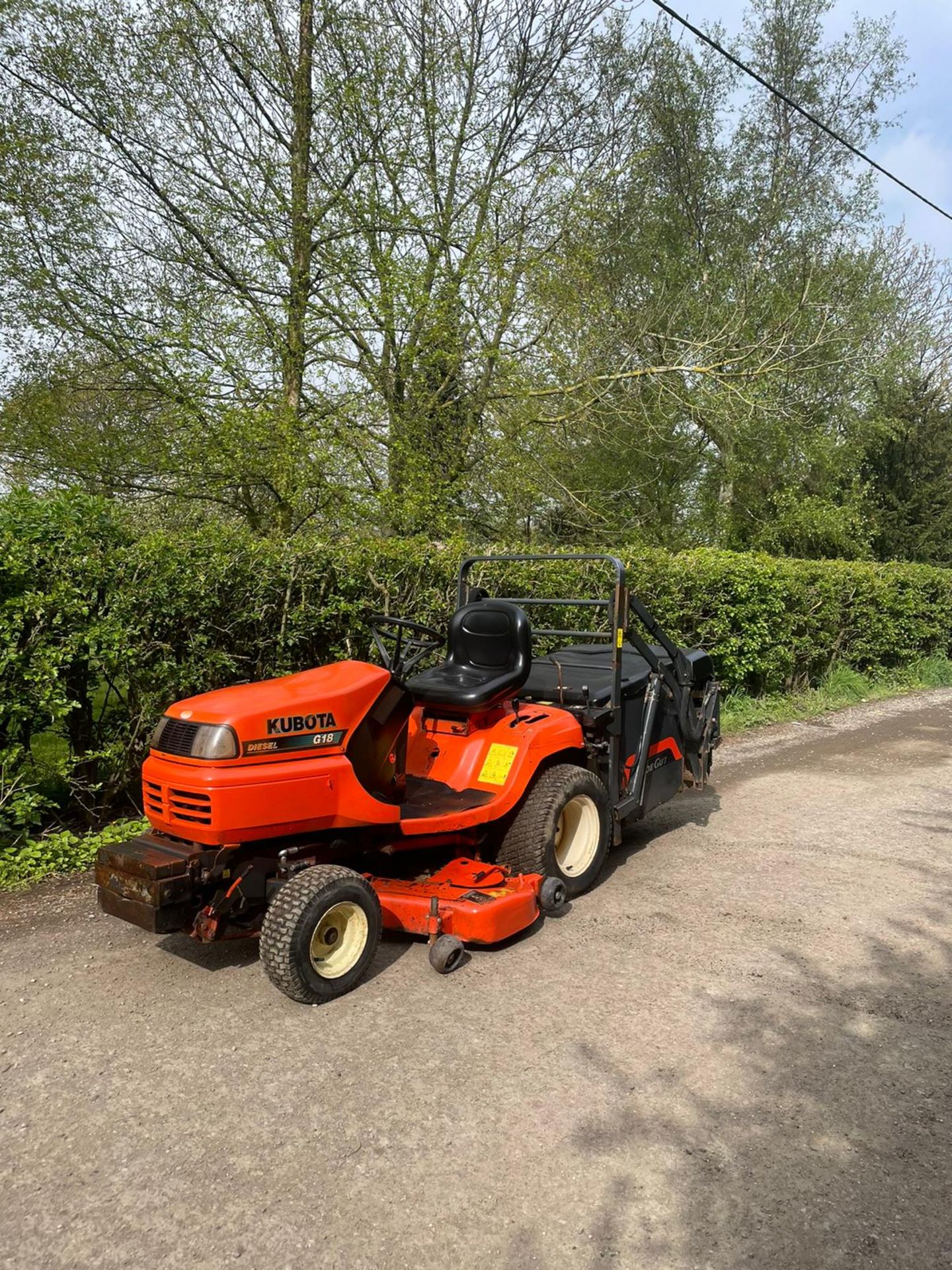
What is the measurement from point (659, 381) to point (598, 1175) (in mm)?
10732

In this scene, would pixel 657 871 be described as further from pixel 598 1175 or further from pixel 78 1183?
pixel 78 1183

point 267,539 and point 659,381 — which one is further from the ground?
point 659,381

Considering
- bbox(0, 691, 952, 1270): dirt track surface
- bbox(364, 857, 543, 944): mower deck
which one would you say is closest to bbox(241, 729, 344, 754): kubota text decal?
bbox(364, 857, 543, 944): mower deck

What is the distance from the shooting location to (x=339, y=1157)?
100 inches

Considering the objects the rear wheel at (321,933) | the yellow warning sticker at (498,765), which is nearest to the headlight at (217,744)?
the rear wheel at (321,933)

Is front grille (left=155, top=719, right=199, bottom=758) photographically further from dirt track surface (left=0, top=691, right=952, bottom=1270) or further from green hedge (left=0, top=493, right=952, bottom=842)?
green hedge (left=0, top=493, right=952, bottom=842)

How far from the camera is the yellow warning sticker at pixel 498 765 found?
428cm

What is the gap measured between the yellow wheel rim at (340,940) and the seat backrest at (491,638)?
144cm

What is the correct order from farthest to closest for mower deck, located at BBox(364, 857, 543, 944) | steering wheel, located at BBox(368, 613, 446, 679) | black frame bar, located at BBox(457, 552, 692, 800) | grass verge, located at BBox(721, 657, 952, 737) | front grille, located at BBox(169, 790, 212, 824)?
grass verge, located at BBox(721, 657, 952, 737), black frame bar, located at BBox(457, 552, 692, 800), steering wheel, located at BBox(368, 613, 446, 679), mower deck, located at BBox(364, 857, 543, 944), front grille, located at BBox(169, 790, 212, 824)

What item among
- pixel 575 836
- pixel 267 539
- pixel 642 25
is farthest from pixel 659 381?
pixel 575 836

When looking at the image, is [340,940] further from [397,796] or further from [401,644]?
[401,644]

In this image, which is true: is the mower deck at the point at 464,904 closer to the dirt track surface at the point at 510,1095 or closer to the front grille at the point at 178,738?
the dirt track surface at the point at 510,1095

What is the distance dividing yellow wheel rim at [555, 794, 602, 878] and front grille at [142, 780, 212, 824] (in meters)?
1.93

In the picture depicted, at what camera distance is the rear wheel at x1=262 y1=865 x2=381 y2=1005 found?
Result: 3.25 metres
